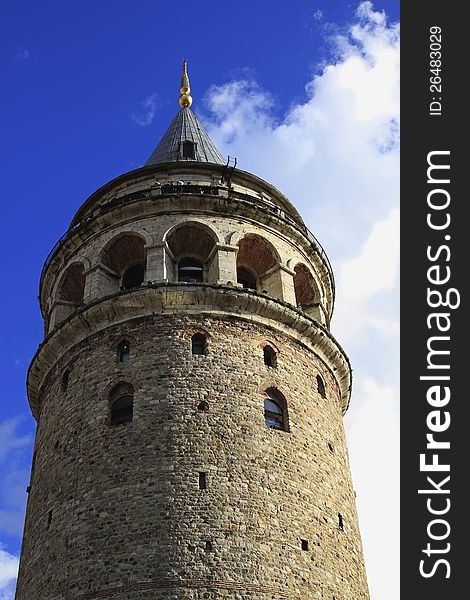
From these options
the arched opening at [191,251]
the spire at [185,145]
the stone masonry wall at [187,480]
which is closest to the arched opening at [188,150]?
the spire at [185,145]

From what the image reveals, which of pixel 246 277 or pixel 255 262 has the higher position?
pixel 255 262

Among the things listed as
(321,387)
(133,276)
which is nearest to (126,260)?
(133,276)

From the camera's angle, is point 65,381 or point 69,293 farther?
point 69,293

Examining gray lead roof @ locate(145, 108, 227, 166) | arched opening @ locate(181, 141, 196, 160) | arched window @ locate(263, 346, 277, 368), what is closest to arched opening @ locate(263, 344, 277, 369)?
arched window @ locate(263, 346, 277, 368)

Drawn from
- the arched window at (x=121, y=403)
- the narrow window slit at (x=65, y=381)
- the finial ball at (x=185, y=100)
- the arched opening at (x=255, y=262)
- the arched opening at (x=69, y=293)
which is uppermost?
the finial ball at (x=185, y=100)

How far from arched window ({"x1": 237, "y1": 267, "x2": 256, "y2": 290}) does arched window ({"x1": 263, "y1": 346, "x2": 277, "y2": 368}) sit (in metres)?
3.83

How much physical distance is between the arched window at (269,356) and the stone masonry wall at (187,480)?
223 millimetres

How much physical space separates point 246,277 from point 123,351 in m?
5.67

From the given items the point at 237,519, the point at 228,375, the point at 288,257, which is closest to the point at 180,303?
the point at 228,375

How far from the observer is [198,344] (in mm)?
23516

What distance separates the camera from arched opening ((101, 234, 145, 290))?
27.1m

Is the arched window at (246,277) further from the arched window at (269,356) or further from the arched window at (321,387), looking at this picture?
the arched window at (321,387)

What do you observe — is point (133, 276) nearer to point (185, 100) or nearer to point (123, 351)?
point (123, 351)

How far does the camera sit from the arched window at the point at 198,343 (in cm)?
2330
